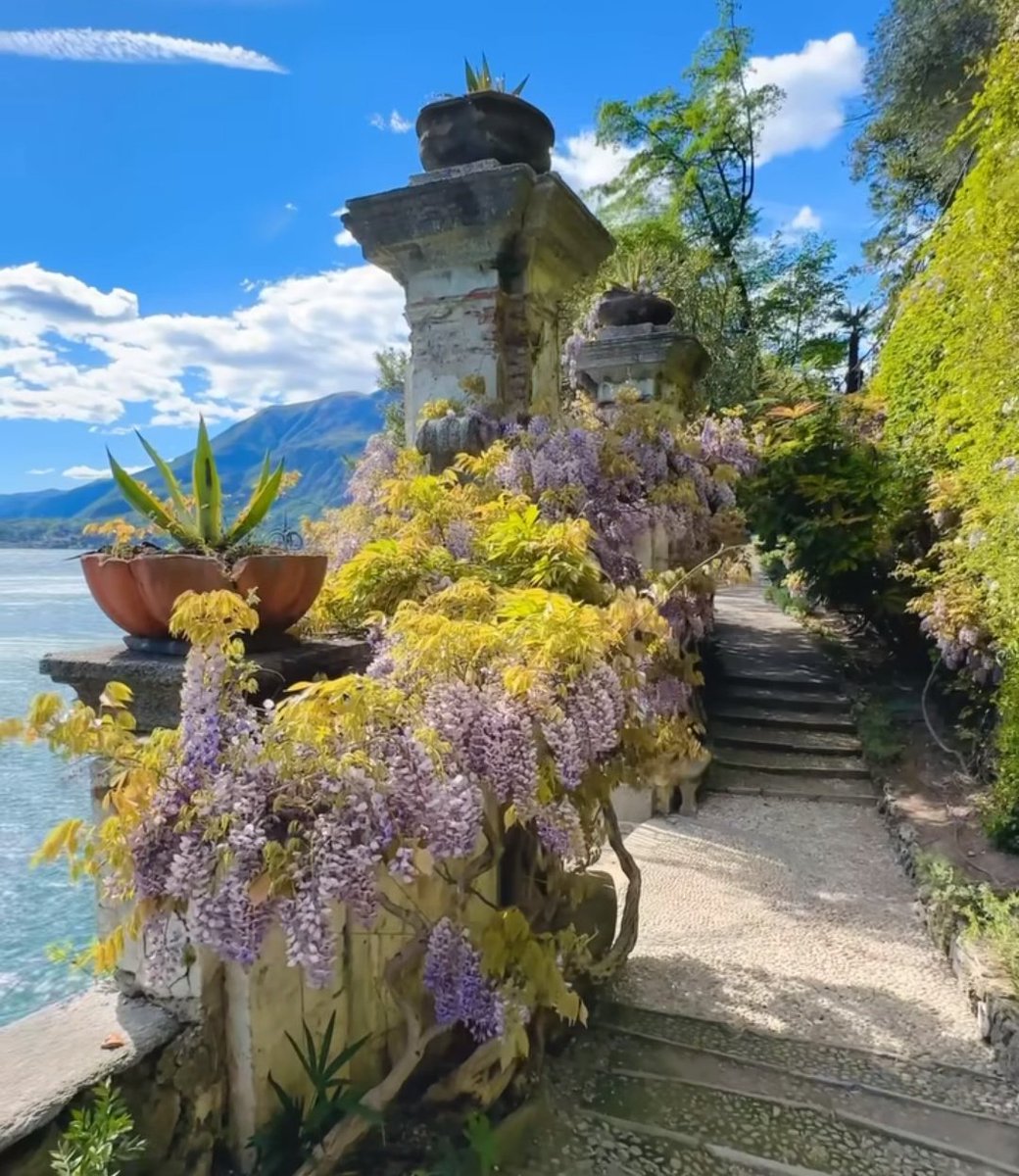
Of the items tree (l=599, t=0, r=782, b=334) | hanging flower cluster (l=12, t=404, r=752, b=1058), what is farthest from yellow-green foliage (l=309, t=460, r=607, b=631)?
tree (l=599, t=0, r=782, b=334)

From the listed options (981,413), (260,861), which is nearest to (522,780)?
(260,861)

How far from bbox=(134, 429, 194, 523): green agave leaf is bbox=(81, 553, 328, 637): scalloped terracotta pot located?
0.93ft

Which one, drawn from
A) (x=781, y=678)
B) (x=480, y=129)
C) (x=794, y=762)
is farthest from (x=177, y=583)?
(x=781, y=678)

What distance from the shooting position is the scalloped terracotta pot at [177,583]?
174 centimetres

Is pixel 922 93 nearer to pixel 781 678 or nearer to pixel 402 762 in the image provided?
pixel 781 678

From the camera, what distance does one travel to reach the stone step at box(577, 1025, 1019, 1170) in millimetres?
2094

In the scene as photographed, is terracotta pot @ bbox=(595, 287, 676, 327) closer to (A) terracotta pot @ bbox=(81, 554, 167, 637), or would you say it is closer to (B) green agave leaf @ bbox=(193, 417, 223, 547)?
(B) green agave leaf @ bbox=(193, 417, 223, 547)

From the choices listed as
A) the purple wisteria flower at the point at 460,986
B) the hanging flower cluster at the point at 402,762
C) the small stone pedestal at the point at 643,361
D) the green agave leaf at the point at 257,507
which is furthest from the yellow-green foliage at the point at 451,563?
the small stone pedestal at the point at 643,361

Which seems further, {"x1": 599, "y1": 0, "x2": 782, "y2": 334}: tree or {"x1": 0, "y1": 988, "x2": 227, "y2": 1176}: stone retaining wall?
{"x1": 599, "y1": 0, "x2": 782, "y2": 334}: tree

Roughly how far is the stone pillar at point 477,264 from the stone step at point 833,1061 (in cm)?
283

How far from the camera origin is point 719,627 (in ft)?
29.9

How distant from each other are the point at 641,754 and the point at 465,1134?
96 cm

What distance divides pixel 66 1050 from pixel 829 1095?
197cm

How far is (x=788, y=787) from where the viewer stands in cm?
553
